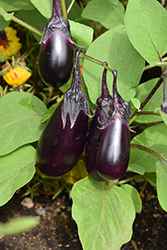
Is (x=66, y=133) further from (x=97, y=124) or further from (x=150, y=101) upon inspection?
(x=150, y=101)

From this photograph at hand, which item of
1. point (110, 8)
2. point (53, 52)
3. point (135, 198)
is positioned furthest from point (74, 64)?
point (135, 198)

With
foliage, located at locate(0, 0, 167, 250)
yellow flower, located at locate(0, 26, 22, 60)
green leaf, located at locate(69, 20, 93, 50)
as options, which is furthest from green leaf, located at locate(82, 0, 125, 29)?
yellow flower, located at locate(0, 26, 22, 60)

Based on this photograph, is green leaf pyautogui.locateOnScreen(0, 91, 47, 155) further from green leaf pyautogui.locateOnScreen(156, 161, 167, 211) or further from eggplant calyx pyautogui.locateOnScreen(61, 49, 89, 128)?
green leaf pyautogui.locateOnScreen(156, 161, 167, 211)

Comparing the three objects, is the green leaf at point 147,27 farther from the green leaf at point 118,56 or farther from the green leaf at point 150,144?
the green leaf at point 150,144

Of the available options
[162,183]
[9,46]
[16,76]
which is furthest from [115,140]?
[9,46]

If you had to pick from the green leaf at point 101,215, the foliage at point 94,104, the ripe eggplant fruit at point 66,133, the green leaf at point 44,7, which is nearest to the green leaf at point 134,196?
the foliage at point 94,104

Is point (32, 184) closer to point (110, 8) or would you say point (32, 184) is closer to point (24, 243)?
point (24, 243)
